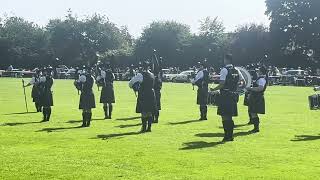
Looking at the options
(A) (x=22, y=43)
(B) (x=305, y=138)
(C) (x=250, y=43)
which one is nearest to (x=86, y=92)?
(B) (x=305, y=138)

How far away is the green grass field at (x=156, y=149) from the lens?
11.9 meters

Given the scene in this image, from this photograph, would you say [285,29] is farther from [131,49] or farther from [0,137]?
[0,137]

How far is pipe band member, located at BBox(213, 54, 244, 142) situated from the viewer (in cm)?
1644

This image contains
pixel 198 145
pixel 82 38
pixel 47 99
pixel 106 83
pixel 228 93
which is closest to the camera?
pixel 198 145

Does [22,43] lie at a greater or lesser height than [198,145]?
greater

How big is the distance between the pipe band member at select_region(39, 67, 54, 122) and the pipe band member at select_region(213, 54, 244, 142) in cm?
785

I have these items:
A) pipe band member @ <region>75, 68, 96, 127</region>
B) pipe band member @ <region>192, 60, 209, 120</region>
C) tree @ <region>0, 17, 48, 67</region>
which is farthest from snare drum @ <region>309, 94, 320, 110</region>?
tree @ <region>0, 17, 48, 67</region>

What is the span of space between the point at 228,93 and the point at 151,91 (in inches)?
117

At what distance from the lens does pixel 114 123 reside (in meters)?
21.7

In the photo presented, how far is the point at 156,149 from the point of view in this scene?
15.0m

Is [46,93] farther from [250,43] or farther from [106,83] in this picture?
[250,43]

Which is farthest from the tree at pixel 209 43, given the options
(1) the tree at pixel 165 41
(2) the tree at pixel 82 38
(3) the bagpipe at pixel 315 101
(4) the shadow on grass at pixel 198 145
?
(4) the shadow on grass at pixel 198 145

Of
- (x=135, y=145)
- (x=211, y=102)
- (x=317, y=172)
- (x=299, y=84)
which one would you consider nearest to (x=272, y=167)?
(x=317, y=172)

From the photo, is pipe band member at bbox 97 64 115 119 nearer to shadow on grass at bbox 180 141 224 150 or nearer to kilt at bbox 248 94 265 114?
kilt at bbox 248 94 265 114
